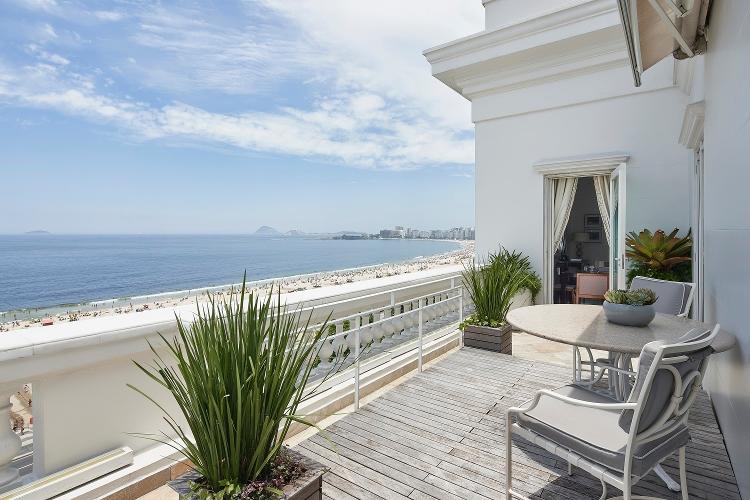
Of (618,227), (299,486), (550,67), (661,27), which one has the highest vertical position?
(550,67)

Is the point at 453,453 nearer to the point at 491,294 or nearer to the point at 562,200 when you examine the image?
the point at 491,294

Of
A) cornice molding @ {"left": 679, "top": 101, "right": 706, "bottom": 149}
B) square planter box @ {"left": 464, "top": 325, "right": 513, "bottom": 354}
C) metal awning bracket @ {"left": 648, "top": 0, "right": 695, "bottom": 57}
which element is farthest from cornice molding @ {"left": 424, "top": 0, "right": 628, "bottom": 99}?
square planter box @ {"left": 464, "top": 325, "right": 513, "bottom": 354}

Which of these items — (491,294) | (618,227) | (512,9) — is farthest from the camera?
(512,9)

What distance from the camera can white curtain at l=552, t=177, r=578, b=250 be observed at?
5863mm

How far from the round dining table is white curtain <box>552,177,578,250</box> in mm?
3332

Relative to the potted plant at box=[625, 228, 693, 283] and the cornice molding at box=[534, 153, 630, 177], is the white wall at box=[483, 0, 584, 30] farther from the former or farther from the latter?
the potted plant at box=[625, 228, 693, 283]

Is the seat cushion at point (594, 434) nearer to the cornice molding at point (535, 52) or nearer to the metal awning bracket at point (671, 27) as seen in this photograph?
the metal awning bracket at point (671, 27)

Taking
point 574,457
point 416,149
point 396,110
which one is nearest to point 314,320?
point 574,457

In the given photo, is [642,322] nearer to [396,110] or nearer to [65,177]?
[396,110]

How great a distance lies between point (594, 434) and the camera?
162 cm

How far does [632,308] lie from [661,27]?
6.80 feet

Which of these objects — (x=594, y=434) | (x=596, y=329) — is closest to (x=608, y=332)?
(x=596, y=329)

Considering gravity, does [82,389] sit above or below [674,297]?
below

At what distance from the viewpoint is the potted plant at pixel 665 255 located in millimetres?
4371
